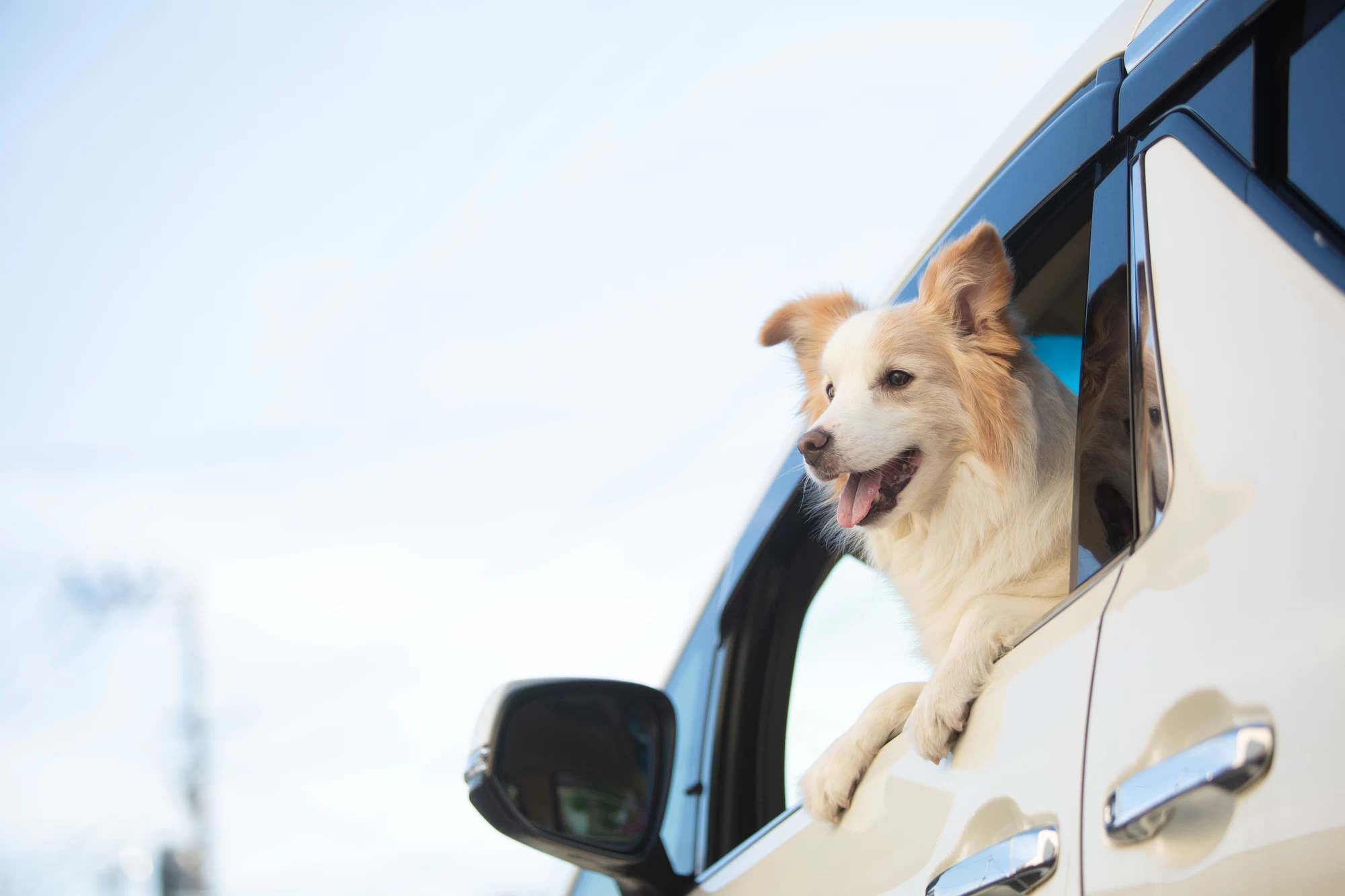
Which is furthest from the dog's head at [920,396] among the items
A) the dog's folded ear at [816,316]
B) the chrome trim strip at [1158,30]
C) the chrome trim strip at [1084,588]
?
the chrome trim strip at [1084,588]

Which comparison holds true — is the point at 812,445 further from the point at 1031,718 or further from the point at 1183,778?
the point at 1183,778

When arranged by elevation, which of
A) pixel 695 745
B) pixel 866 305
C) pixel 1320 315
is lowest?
pixel 1320 315

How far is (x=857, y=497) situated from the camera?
2379mm

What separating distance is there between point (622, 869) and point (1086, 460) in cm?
116

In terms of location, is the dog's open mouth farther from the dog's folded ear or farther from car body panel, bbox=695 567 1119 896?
car body panel, bbox=695 567 1119 896

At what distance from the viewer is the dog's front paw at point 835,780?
4.91ft

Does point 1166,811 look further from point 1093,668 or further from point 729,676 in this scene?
point 729,676

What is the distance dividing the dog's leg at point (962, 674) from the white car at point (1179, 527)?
0.03m

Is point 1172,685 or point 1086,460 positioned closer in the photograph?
point 1172,685

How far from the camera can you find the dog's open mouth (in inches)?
92.1

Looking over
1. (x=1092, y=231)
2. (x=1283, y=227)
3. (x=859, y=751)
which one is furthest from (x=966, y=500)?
(x=1283, y=227)

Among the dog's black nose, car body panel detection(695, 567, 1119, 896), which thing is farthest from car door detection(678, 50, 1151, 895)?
the dog's black nose

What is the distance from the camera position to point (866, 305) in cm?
307

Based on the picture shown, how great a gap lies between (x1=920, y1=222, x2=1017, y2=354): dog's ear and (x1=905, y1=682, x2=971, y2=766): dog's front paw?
873mm
